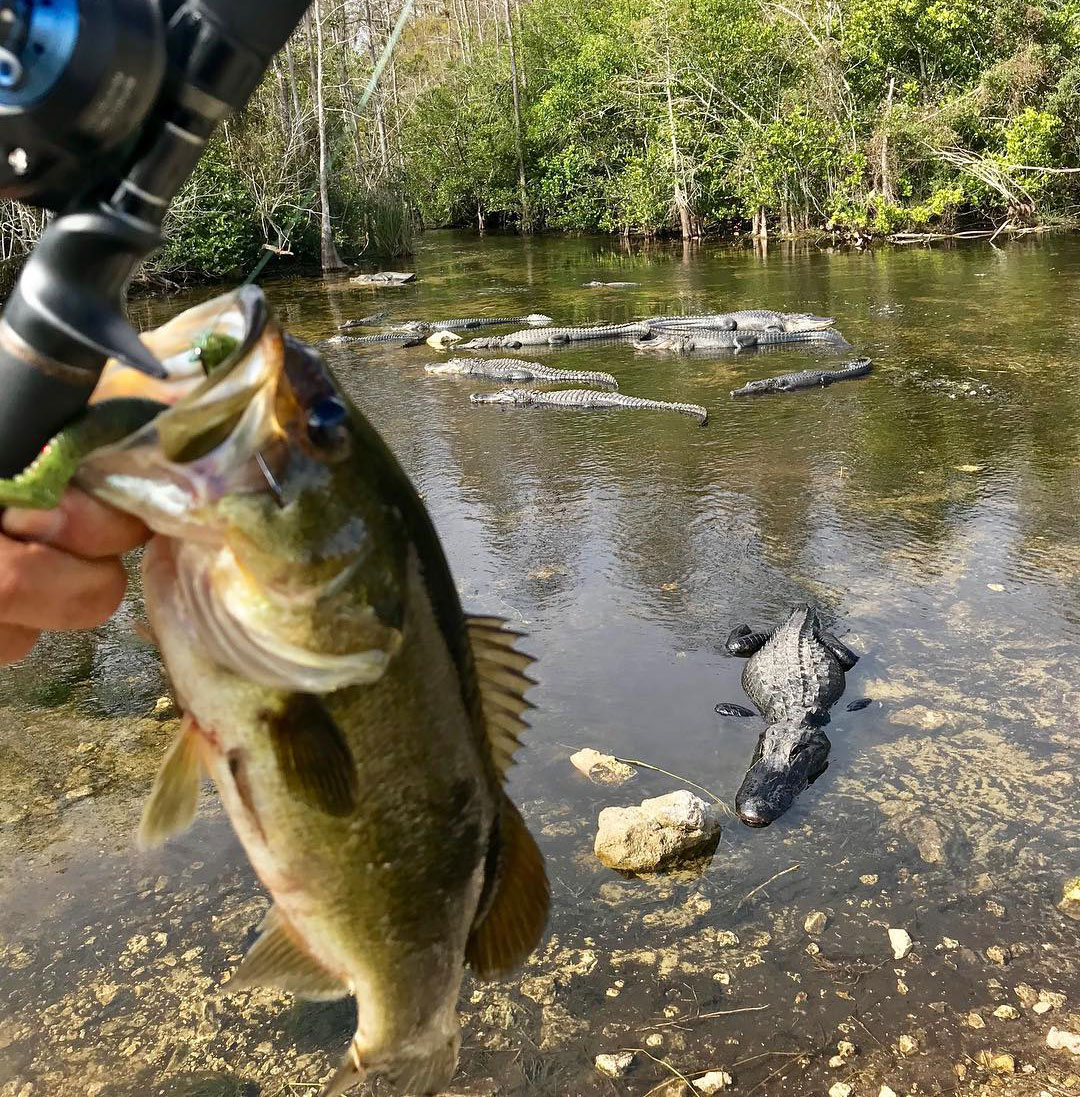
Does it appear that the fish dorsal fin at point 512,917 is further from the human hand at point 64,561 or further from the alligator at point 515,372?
the alligator at point 515,372

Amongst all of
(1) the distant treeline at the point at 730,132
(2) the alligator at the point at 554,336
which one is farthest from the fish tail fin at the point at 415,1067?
(1) the distant treeline at the point at 730,132

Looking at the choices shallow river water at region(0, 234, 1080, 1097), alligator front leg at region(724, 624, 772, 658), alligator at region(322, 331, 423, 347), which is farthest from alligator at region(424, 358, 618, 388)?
alligator front leg at region(724, 624, 772, 658)

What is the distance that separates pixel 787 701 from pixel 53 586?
12.1 feet

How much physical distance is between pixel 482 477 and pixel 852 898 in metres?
5.48

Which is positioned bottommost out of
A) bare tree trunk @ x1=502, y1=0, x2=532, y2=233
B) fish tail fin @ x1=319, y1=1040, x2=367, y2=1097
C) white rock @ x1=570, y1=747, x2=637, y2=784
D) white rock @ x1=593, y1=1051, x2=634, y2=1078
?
white rock @ x1=593, y1=1051, x2=634, y2=1078

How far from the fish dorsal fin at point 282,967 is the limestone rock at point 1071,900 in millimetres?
2823

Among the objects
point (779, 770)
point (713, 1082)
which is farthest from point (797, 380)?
point (713, 1082)

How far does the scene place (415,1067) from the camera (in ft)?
4.88

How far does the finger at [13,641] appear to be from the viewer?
1509 mm

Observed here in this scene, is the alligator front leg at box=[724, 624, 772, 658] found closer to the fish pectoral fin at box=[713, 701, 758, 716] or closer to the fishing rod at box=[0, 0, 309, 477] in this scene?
the fish pectoral fin at box=[713, 701, 758, 716]

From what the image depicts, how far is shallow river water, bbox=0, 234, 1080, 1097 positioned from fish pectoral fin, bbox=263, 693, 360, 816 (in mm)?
1989

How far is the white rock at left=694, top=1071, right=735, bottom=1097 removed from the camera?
112 inches

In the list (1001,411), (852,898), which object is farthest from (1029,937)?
(1001,411)

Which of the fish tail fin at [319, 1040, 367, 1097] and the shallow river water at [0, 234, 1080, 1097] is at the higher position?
the fish tail fin at [319, 1040, 367, 1097]
